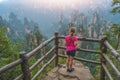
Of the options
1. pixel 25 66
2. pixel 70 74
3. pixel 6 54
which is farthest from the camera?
pixel 6 54

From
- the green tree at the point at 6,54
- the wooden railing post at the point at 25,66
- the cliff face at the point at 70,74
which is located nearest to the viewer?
the wooden railing post at the point at 25,66

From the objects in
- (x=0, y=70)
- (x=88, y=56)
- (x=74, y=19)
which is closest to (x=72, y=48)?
(x=0, y=70)

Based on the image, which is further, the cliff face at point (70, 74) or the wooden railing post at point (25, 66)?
the cliff face at point (70, 74)

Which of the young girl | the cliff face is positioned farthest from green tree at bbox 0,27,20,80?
the young girl

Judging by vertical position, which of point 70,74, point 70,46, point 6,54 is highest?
point 70,46

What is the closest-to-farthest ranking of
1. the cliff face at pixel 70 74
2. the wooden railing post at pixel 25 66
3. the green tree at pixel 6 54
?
the wooden railing post at pixel 25 66
the cliff face at pixel 70 74
the green tree at pixel 6 54

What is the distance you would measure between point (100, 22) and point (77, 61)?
119 meters

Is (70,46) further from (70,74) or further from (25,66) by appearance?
(25,66)

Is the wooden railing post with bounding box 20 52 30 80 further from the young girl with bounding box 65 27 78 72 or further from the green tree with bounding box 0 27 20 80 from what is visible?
the green tree with bounding box 0 27 20 80

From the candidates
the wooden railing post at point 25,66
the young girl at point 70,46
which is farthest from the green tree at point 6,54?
the wooden railing post at point 25,66

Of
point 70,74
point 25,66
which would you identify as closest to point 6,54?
point 70,74

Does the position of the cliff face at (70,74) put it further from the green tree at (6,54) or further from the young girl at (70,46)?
the green tree at (6,54)

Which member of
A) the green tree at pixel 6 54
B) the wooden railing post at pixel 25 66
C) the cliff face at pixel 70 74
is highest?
the wooden railing post at pixel 25 66

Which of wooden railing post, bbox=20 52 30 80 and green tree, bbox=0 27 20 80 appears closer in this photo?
wooden railing post, bbox=20 52 30 80
